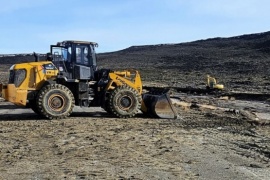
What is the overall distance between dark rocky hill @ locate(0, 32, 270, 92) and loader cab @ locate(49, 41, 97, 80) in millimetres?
21282

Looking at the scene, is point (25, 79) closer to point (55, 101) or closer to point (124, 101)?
point (55, 101)

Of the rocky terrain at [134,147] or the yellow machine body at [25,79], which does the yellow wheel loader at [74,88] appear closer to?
the yellow machine body at [25,79]

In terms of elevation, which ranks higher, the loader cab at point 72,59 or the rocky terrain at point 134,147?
the loader cab at point 72,59

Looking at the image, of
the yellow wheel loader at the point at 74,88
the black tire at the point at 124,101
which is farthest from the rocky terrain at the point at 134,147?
the yellow wheel loader at the point at 74,88

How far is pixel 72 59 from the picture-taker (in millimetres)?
16062

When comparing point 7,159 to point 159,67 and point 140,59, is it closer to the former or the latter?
point 159,67

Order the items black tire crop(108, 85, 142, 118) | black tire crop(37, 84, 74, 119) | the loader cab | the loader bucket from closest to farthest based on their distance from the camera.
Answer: black tire crop(37, 84, 74, 119) < black tire crop(108, 85, 142, 118) < the loader bucket < the loader cab

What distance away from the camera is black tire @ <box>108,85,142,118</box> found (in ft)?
50.5

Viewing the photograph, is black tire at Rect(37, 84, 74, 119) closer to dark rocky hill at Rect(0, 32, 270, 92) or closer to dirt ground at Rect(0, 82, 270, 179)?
dirt ground at Rect(0, 82, 270, 179)

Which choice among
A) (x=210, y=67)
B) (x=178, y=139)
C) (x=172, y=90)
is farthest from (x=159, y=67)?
(x=178, y=139)

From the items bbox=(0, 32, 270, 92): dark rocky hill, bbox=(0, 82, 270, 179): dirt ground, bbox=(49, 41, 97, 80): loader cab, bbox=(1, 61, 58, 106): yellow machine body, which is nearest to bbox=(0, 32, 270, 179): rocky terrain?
bbox=(0, 82, 270, 179): dirt ground

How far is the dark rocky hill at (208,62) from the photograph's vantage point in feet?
145

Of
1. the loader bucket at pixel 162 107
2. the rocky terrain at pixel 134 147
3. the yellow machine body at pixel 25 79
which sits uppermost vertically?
the yellow machine body at pixel 25 79

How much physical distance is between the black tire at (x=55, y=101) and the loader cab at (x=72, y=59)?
99 centimetres
